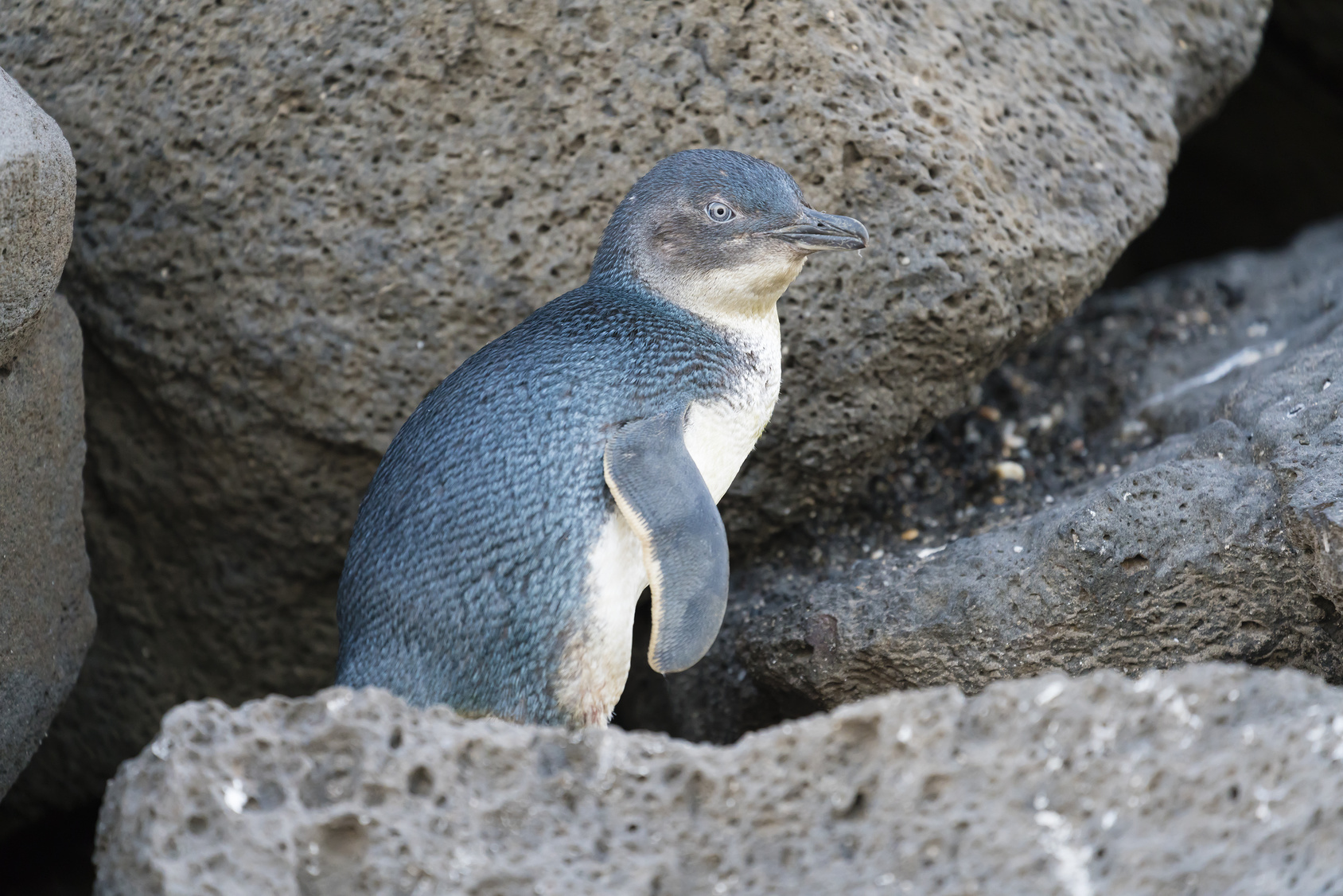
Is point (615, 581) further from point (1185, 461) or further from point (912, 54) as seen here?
point (912, 54)

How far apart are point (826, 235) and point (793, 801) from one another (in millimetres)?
1027

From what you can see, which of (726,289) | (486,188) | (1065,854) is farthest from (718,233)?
(1065,854)

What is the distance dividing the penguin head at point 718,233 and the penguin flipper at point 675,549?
1.34 feet

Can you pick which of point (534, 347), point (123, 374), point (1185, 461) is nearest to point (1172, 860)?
point (1185, 461)

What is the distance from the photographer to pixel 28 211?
2041mm

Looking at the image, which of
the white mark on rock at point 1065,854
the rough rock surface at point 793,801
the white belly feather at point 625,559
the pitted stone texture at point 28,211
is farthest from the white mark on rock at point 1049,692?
the pitted stone texture at point 28,211

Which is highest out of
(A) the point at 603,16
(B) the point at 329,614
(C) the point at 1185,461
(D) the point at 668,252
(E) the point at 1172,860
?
(A) the point at 603,16

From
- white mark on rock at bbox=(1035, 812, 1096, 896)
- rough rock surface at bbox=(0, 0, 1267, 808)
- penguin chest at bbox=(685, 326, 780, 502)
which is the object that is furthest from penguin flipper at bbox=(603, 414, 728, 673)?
rough rock surface at bbox=(0, 0, 1267, 808)

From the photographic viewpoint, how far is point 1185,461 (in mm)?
2387

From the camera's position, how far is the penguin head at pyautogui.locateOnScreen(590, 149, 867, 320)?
2.23 m

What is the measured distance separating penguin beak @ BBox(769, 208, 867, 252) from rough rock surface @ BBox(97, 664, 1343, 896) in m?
0.90

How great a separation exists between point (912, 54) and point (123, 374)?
188 cm

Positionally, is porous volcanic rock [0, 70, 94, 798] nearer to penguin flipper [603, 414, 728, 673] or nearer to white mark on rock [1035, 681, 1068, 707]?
penguin flipper [603, 414, 728, 673]

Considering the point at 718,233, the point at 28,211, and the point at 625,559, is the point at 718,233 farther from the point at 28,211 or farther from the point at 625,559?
the point at 28,211
